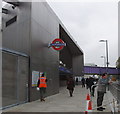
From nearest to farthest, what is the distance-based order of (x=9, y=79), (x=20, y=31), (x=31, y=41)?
(x=9, y=79)
(x=31, y=41)
(x=20, y=31)

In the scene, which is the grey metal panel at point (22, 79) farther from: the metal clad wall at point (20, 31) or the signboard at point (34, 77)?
the metal clad wall at point (20, 31)

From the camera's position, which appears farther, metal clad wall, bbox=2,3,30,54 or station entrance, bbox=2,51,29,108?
metal clad wall, bbox=2,3,30,54

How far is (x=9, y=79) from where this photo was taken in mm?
9656

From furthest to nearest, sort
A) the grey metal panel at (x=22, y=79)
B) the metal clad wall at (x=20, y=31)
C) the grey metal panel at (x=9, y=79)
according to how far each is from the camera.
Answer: the metal clad wall at (x=20, y=31)
the grey metal panel at (x=22, y=79)
the grey metal panel at (x=9, y=79)

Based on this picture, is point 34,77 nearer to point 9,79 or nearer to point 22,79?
point 22,79

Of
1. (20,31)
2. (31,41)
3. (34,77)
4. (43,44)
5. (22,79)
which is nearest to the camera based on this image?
(22,79)

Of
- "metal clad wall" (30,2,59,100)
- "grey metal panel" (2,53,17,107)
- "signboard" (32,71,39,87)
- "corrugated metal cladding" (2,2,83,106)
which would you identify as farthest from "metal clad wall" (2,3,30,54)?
"grey metal panel" (2,53,17,107)

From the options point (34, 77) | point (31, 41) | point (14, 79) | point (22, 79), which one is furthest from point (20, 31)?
point (14, 79)

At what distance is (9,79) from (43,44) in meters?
5.53

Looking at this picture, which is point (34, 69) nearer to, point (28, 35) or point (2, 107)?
point (28, 35)

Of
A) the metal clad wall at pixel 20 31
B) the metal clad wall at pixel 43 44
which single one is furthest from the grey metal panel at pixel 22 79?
the metal clad wall at pixel 20 31

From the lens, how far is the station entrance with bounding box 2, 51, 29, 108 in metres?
9.24

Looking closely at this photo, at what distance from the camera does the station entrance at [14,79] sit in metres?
9.24

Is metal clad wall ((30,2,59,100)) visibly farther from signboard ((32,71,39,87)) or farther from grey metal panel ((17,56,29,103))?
grey metal panel ((17,56,29,103))
